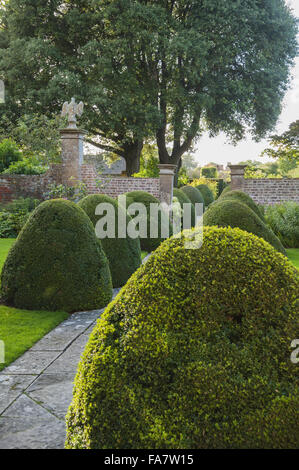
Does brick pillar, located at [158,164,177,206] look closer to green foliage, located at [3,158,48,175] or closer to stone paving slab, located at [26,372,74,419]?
green foliage, located at [3,158,48,175]

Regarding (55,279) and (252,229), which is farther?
(252,229)

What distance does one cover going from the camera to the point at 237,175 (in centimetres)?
1672

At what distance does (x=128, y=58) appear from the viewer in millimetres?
20969

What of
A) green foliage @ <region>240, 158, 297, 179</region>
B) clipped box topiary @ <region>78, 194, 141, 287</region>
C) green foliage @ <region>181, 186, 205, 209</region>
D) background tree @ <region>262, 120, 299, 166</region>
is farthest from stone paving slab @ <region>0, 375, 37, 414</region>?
background tree @ <region>262, 120, 299, 166</region>

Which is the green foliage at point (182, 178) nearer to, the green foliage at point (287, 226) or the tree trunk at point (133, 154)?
the tree trunk at point (133, 154)

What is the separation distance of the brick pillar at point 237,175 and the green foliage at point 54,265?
1196 cm

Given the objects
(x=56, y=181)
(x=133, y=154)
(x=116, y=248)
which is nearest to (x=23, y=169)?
(x=56, y=181)

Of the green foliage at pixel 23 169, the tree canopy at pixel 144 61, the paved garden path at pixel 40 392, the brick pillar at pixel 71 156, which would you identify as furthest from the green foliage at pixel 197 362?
the tree canopy at pixel 144 61

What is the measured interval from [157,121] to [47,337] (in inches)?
702

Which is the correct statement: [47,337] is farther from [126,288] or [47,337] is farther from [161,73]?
[161,73]

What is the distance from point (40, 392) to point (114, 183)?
13010mm

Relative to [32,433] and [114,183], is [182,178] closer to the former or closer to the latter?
[114,183]
